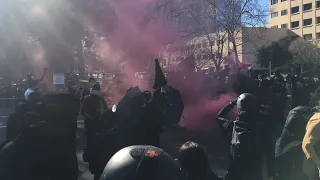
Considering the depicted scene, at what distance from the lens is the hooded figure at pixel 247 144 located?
3.72m

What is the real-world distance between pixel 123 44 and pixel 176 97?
221 inches

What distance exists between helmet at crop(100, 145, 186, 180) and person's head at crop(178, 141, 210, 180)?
1.32ft

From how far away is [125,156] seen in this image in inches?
80.0

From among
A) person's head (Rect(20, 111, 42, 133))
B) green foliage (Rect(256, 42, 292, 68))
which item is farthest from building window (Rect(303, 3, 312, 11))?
person's head (Rect(20, 111, 42, 133))

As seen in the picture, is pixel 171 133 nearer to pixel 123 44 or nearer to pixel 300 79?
pixel 300 79

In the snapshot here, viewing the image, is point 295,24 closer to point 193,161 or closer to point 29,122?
point 29,122

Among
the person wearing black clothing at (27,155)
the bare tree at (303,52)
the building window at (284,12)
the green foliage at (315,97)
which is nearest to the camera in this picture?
the person wearing black clothing at (27,155)

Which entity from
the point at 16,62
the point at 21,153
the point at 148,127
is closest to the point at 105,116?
the point at 148,127

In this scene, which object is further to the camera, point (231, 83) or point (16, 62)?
point (16, 62)

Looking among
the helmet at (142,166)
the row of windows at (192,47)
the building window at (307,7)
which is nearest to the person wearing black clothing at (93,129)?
the helmet at (142,166)

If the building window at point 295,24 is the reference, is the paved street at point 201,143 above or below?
below

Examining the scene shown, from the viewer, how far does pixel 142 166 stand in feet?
6.44

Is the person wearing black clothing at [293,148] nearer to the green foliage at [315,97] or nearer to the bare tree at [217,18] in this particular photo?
the green foliage at [315,97]

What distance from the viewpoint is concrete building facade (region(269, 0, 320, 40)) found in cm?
6050
